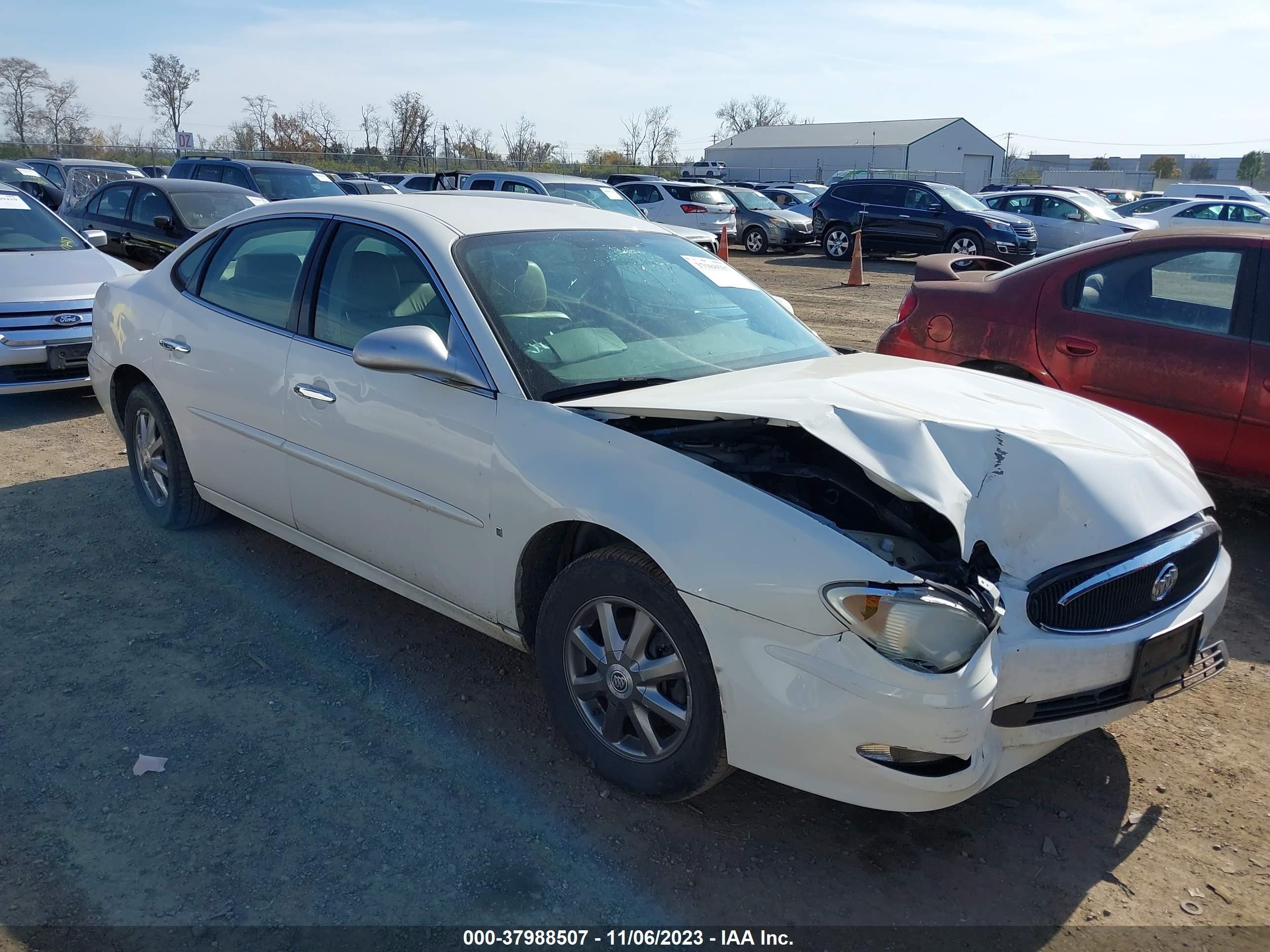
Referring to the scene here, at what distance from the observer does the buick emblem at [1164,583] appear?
2.88 metres

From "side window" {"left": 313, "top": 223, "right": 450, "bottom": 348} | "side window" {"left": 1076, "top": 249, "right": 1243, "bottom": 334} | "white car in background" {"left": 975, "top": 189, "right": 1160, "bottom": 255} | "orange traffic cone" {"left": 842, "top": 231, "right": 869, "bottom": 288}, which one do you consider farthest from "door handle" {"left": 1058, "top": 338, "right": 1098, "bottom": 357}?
"white car in background" {"left": 975, "top": 189, "right": 1160, "bottom": 255}

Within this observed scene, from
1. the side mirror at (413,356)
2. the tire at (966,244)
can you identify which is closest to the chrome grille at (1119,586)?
the side mirror at (413,356)

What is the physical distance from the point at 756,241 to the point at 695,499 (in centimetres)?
2069

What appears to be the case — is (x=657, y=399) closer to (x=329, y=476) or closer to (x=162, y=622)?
(x=329, y=476)

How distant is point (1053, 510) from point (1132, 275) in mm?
3239

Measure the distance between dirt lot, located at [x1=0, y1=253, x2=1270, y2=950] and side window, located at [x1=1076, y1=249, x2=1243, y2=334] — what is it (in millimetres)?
1718

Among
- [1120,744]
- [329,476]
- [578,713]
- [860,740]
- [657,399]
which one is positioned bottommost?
[1120,744]

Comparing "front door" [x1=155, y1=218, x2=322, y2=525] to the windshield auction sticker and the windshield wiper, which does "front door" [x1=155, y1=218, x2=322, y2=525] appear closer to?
the windshield wiper

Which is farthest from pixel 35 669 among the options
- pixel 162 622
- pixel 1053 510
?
pixel 1053 510

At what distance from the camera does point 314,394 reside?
3832 millimetres

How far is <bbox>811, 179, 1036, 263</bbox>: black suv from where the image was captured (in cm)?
1856

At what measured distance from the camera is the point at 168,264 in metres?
4.97

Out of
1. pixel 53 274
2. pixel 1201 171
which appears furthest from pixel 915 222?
pixel 1201 171

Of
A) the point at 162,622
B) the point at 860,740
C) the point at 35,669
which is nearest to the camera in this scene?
the point at 860,740
